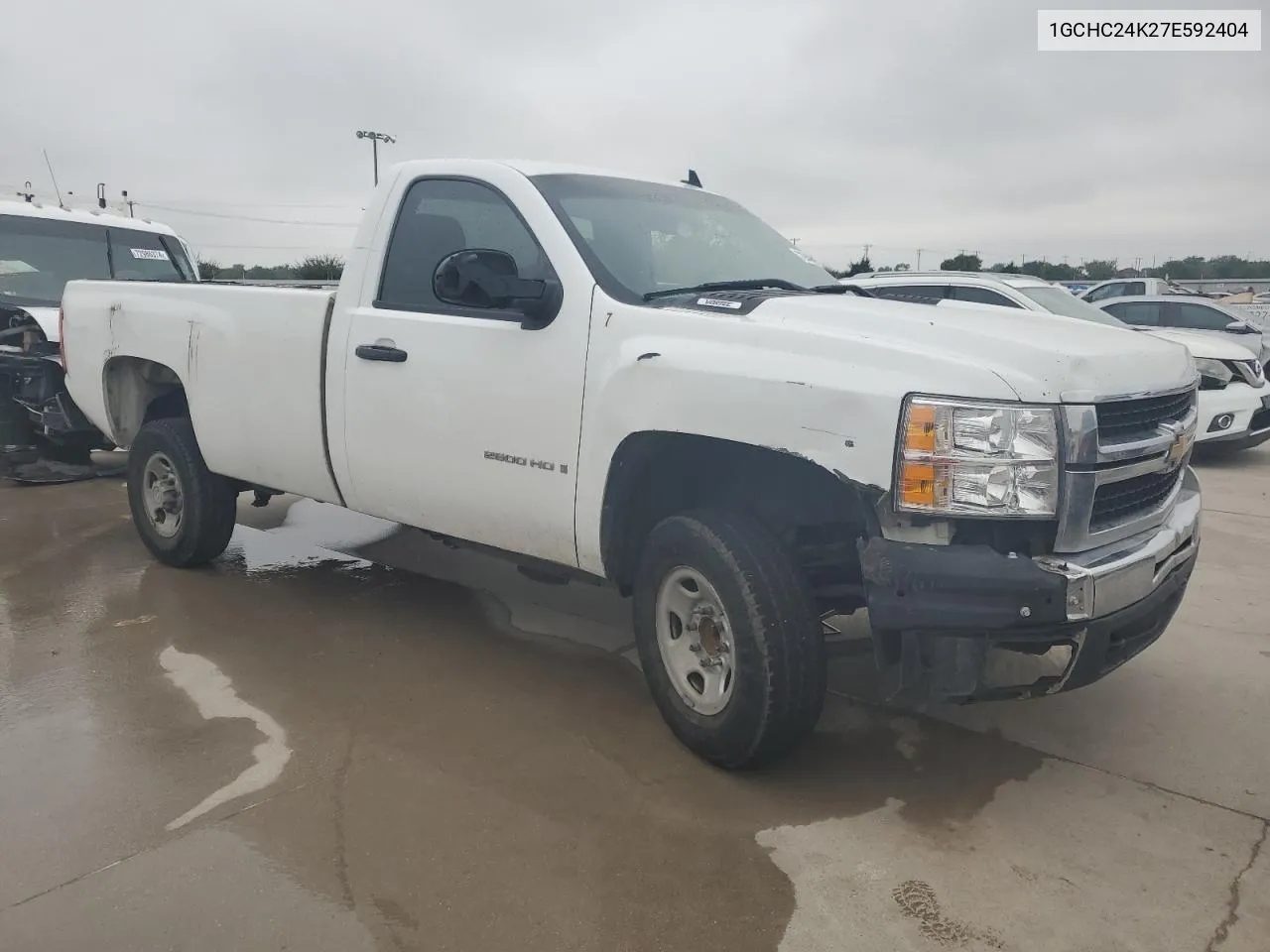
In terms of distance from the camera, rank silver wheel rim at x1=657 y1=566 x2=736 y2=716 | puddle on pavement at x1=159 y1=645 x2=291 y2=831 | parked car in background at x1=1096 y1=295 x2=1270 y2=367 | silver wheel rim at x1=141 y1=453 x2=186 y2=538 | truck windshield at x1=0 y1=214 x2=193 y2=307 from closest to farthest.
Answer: puddle on pavement at x1=159 y1=645 x2=291 y2=831 < silver wheel rim at x1=657 y1=566 x2=736 y2=716 < silver wheel rim at x1=141 y1=453 x2=186 y2=538 < truck windshield at x1=0 y1=214 x2=193 y2=307 < parked car in background at x1=1096 y1=295 x2=1270 y2=367

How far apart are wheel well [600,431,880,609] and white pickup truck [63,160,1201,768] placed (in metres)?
0.01

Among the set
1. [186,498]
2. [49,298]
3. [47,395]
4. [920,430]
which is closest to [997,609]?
[920,430]

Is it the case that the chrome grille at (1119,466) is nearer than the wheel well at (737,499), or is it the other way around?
the chrome grille at (1119,466)

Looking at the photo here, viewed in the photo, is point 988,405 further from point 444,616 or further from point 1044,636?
point 444,616

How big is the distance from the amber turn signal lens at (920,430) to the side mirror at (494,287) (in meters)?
1.42

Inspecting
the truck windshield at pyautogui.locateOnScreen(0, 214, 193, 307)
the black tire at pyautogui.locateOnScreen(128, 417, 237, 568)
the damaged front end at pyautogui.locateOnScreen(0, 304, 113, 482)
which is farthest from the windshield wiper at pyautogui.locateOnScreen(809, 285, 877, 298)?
the truck windshield at pyautogui.locateOnScreen(0, 214, 193, 307)

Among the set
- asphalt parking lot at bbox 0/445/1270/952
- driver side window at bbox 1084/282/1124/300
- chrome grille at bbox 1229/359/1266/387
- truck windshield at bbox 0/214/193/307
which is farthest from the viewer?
driver side window at bbox 1084/282/1124/300

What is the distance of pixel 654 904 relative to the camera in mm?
2613

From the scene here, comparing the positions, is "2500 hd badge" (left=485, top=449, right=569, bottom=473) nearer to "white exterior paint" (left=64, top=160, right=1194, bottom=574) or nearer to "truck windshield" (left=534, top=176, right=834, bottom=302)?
"white exterior paint" (left=64, top=160, right=1194, bottom=574)

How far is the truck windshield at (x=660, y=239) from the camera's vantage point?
11.8 ft

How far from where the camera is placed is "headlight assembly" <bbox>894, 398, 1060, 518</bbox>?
2.63m

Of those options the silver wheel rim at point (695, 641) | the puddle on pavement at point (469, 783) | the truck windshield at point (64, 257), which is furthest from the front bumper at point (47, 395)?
the silver wheel rim at point (695, 641)

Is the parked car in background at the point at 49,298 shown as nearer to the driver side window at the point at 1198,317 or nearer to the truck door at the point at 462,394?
the truck door at the point at 462,394

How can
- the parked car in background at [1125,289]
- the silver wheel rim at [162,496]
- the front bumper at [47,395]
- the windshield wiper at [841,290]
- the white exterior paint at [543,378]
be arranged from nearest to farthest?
the white exterior paint at [543,378]
the windshield wiper at [841,290]
the silver wheel rim at [162,496]
the front bumper at [47,395]
the parked car in background at [1125,289]
